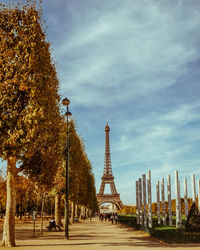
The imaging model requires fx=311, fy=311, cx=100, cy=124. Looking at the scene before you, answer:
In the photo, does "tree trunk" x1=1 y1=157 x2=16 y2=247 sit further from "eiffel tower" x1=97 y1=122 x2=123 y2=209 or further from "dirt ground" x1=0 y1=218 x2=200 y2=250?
"eiffel tower" x1=97 y1=122 x2=123 y2=209

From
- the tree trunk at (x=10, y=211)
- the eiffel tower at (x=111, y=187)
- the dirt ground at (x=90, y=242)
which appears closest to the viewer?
the dirt ground at (x=90, y=242)

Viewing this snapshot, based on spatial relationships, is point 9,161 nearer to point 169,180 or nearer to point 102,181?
point 169,180

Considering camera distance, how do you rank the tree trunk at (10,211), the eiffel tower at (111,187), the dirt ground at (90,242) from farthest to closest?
the eiffel tower at (111,187) → the tree trunk at (10,211) → the dirt ground at (90,242)

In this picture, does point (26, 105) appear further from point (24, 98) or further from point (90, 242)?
point (90, 242)

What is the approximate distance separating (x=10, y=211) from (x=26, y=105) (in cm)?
549

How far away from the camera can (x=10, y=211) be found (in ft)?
51.8

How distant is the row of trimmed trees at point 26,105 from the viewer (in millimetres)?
15320

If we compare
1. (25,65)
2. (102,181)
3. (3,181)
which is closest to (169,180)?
(25,65)

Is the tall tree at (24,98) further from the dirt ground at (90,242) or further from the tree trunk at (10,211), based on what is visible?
the dirt ground at (90,242)

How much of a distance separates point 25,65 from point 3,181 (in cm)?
4188

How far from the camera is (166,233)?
17438 millimetres

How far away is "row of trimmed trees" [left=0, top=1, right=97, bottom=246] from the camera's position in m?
15.3

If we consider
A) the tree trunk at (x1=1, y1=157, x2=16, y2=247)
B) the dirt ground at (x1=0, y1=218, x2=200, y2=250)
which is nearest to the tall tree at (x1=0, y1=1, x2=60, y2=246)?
the tree trunk at (x1=1, y1=157, x2=16, y2=247)

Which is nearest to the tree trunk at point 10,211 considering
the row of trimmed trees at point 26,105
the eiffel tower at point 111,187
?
the row of trimmed trees at point 26,105
